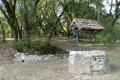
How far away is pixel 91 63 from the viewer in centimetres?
677

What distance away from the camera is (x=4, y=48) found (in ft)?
44.4

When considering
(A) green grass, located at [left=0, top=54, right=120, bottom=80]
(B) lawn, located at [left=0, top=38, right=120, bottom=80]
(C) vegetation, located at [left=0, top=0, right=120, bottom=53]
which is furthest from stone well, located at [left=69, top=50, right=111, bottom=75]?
(C) vegetation, located at [left=0, top=0, right=120, bottom=53]

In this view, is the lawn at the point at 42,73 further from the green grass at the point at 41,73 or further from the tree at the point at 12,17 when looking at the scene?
the tree at the point at 12,17

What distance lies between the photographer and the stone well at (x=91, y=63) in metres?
6.76

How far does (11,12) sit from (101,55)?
407 inches

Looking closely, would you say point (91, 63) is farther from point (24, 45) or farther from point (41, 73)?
point (24, 45)

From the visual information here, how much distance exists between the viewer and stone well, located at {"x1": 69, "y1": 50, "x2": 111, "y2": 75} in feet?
22.2

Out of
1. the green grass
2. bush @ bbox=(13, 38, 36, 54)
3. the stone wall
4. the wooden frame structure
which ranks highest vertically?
the wooden frame structure

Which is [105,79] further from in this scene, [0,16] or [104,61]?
[0,16]

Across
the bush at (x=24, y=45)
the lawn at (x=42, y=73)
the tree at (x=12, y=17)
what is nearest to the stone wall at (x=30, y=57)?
the bush at (x=24, y=45)

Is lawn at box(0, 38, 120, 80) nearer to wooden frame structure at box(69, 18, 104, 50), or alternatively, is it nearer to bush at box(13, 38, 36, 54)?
wooden frame structure at box(69, 18, 104, 50)

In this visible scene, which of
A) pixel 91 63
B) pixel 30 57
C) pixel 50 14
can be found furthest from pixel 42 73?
pixel 50 14

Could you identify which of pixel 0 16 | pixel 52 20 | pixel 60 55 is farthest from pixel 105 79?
pixel 0 16

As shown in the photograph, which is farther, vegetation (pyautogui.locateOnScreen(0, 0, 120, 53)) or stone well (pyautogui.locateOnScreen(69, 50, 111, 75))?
vegetation (pyautogui.locateOnScreen(0, 0, 120, 53))
